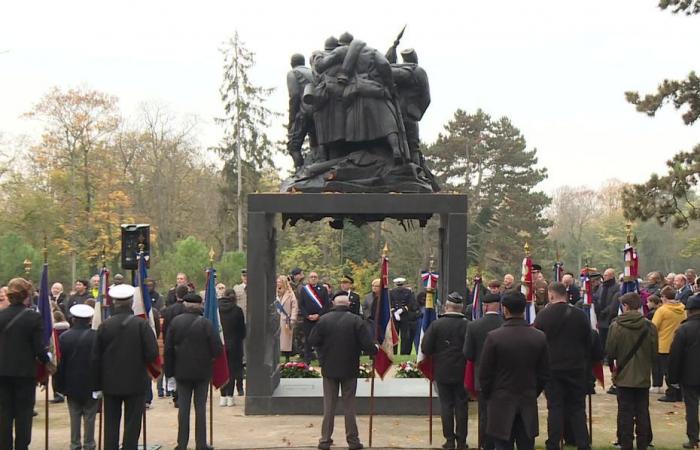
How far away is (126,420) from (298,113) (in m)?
6.34

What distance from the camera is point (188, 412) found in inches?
423

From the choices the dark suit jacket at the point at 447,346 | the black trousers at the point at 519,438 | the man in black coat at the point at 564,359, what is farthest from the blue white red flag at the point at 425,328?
the black trousers at the point at 519,438

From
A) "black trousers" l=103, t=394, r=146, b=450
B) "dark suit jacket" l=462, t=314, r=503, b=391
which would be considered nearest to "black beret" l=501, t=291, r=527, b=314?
"dark suit jacket" l=462, t=314, r=503, b=391

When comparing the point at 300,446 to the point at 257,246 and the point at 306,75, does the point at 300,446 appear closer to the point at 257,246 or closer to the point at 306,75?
the point at 257,246

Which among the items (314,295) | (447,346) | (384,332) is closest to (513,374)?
(447,346)

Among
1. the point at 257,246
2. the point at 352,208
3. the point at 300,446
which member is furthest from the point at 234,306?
the point at 300,446

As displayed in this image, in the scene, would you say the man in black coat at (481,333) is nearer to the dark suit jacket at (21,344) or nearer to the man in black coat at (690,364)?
the man in black coat at (690,364)

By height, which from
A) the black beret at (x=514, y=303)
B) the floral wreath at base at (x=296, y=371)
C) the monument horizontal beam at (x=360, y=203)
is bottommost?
the floral wreath at base at (x=296, y=371)

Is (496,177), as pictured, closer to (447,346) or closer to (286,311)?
(286,311)

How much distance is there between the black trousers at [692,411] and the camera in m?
11.0

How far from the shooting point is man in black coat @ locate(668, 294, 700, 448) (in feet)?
35.6

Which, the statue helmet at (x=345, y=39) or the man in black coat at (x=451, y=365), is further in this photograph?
the statue helmet at (x=345, y=39)

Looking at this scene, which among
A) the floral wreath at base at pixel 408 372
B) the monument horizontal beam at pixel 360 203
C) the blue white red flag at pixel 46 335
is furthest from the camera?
the floral wreath at base at pixel 408 372

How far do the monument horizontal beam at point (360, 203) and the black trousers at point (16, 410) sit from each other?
4762 millimetres
